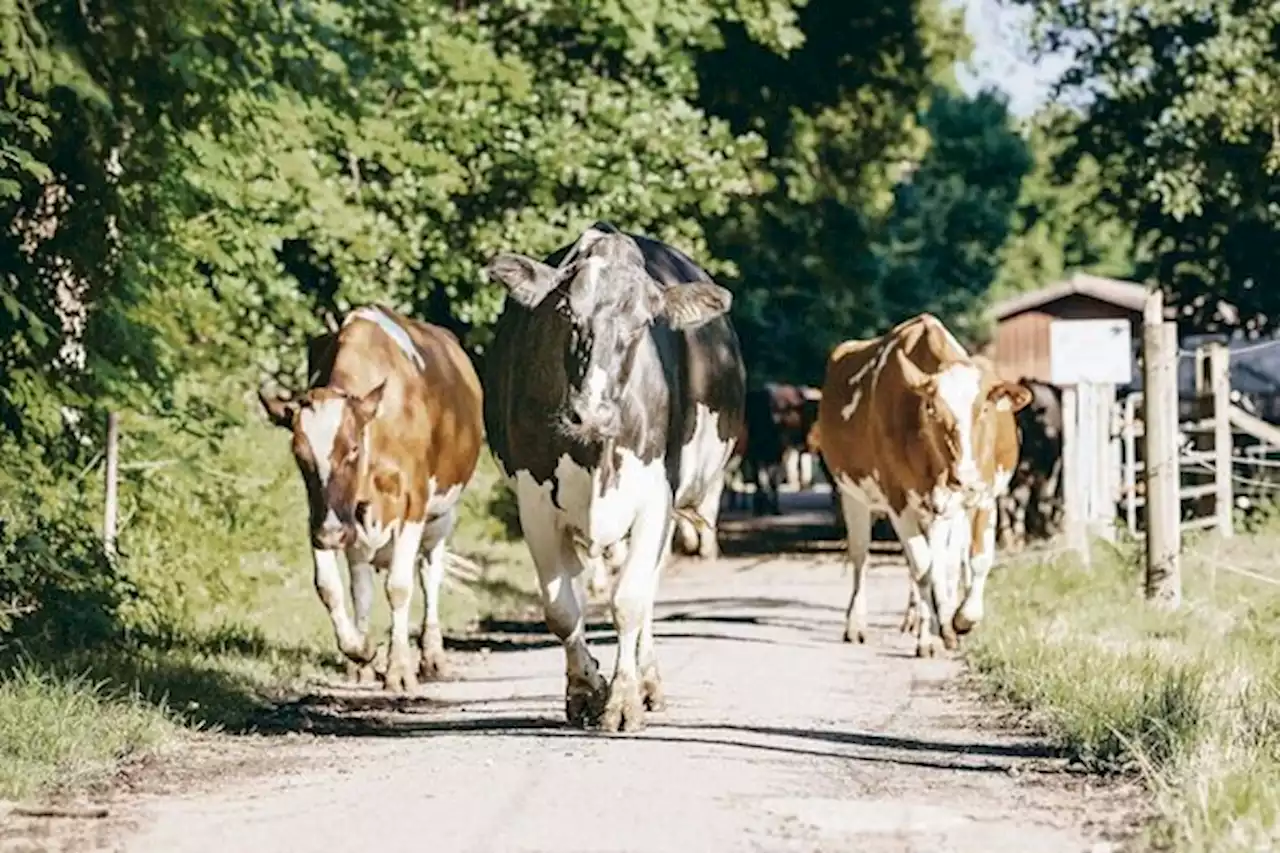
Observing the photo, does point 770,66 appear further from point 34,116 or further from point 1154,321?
point 34,116

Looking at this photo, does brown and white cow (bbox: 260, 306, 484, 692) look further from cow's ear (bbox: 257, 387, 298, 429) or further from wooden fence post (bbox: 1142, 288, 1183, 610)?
wooden fence post (bbox: 1142, 288, 1183, 610)

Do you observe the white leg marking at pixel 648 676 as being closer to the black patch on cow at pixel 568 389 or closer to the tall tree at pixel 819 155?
the black patch on cow at pixel 568 389

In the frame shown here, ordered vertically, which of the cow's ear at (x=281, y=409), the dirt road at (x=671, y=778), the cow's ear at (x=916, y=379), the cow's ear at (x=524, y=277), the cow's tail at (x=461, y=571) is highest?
the cow's ear at (x=524, y=277)

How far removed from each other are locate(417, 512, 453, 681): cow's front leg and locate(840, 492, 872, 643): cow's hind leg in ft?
9.82

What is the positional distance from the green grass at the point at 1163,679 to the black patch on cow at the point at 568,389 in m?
2.33

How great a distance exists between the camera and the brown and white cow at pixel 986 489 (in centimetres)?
1552

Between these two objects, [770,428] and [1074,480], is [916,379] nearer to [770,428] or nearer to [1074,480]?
[1074,480]

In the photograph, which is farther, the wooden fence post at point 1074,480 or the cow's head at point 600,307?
the wooden fence post at point 1074,480

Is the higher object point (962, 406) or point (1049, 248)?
point (1049, 248)

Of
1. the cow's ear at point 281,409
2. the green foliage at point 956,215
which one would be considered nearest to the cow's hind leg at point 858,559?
the cow's ear at point 281,409

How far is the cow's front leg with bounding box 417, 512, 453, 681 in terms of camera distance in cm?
1506

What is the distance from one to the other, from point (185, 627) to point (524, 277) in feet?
17.7

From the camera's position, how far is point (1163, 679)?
11297 millimetres

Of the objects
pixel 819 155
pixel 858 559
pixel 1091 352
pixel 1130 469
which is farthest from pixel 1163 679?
pixel 819 155
